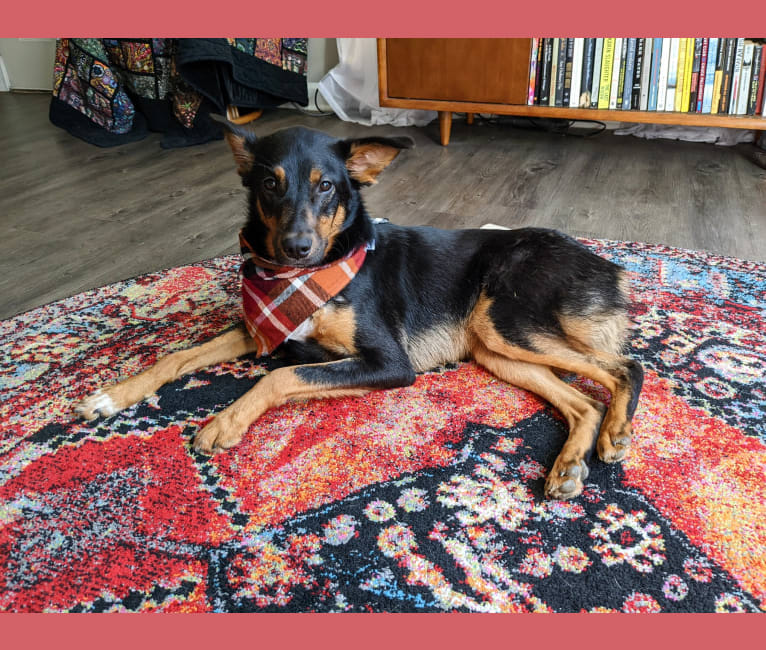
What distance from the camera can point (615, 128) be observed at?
17.8 feet

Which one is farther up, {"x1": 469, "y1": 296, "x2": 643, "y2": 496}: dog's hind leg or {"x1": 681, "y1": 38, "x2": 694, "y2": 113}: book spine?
{"x1": 681, "y1": 38, "x2": 694, "y2": 113}: book spine

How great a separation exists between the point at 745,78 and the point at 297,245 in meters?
3.89

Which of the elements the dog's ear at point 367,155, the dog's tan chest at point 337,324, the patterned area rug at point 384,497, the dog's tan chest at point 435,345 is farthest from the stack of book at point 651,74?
the dog's tan chest at point 337,324

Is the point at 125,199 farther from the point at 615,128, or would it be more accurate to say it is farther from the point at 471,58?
the point at 615,128

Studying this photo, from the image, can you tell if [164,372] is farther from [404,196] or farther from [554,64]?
[554,64]

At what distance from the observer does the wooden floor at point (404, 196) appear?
3.33 metres

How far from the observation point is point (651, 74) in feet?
14.4

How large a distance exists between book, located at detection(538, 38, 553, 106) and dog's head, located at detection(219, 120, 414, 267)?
3.01 metres

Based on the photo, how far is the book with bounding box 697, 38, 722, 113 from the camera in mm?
4258

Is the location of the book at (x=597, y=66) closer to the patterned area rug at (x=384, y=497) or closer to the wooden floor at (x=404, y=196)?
the wooden floor at (x=404, y=196)

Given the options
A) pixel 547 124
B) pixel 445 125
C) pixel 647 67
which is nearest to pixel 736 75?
pixel 647 67

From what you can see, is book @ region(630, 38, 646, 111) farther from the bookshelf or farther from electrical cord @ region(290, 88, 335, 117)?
electrical cord @ region(290, 88, 335, 117)

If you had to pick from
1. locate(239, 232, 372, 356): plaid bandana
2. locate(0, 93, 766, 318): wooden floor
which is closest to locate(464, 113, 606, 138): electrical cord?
locate(0, 93, 766, 318): wooden floor

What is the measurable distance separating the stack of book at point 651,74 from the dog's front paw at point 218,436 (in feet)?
12.5
